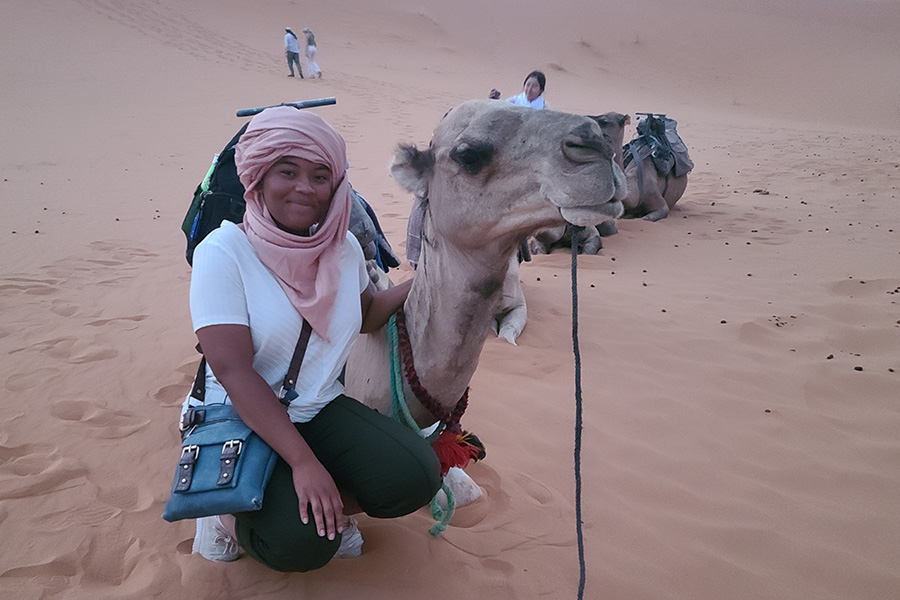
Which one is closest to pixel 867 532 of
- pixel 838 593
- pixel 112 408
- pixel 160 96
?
pixel 838 593

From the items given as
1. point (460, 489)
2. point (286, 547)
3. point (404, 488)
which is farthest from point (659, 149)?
point (286, 547)

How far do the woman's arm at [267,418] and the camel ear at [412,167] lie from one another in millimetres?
798

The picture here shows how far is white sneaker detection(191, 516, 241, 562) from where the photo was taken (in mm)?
2125

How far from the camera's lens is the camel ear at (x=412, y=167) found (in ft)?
6.93

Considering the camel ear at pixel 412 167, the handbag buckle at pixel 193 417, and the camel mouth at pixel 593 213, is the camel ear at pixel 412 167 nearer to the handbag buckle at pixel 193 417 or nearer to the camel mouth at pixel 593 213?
the camel mouth at pixel 593 213

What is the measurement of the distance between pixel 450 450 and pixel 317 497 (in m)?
0.68

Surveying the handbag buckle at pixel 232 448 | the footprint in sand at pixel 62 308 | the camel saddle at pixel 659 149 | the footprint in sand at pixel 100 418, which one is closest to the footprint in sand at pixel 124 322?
the footprint in sand at pixel 62 308

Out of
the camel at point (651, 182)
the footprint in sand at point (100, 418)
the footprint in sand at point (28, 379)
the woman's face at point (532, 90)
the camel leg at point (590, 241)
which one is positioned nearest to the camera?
the footprint in sand at point (100, 418)

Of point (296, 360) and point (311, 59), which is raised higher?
point (311, 59)

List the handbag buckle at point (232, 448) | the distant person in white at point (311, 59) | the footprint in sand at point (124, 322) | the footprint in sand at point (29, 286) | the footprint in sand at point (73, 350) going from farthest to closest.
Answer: the distant person in white at point (311, 59)
the footprint in sand at point (29, 286)
the footprint in sand at point (124, 322)
the footprint in sand at point (73, 350)
the handbag buckle at point (232, 448)

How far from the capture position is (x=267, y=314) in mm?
1845

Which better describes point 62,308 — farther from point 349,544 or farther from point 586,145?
point 586,145

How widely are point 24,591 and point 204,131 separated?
11579 mm

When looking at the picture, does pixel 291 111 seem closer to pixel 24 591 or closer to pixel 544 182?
pixel 544 182
